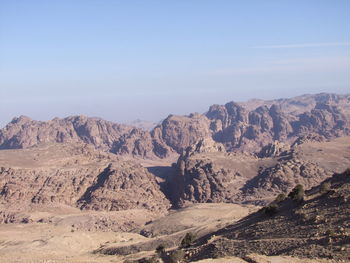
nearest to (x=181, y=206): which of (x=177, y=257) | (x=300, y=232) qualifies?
(x=177, y=257)

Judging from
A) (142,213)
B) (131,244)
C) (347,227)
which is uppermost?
(347,227)

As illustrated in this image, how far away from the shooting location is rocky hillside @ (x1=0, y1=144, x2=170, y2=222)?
322ft

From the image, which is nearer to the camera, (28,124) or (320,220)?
(320,220)

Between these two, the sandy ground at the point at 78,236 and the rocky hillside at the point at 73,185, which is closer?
the sandy ground at the point at 78,236

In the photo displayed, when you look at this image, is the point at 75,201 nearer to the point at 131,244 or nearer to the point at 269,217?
the point at 131,244

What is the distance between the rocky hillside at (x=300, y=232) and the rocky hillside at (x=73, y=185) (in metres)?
61.4

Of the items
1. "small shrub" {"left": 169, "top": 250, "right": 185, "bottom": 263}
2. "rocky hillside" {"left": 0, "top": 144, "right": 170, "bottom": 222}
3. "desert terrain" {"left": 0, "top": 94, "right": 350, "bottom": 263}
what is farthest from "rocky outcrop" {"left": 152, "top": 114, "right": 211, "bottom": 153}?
"small shrub" {"left": 169, "top": 250, "right": 185, "bottom": 263}

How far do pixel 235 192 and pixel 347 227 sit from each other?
244ft

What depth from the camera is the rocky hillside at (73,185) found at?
98062 millimetres

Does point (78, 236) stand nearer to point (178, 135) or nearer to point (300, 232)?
point (300, 232)

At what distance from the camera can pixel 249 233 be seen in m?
36.1

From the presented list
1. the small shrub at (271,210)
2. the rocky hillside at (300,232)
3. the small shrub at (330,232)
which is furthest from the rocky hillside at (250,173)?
the small shrub at (330,232)

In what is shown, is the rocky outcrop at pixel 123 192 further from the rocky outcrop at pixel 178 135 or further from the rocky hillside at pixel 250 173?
the rocky outcrop at pixel 178 135

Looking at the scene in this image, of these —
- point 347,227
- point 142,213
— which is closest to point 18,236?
point 142,213
